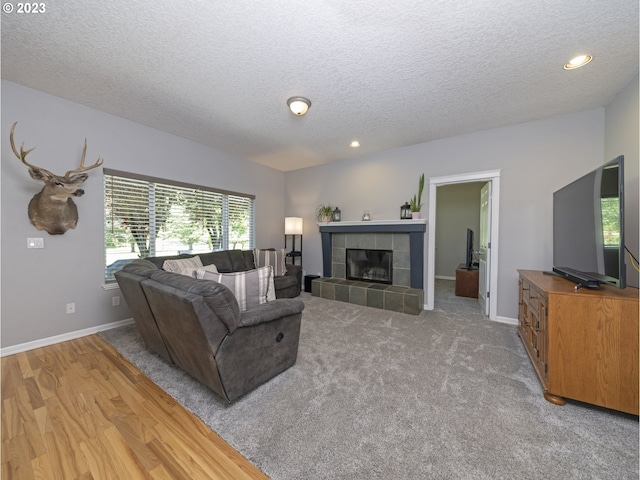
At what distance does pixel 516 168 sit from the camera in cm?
319

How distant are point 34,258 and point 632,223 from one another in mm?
5772

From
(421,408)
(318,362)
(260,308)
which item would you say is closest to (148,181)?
(260,308)

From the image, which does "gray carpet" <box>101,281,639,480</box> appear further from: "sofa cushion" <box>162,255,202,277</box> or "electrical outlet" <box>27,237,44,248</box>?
"electrical outlet" <box>27,237,44,248</box>

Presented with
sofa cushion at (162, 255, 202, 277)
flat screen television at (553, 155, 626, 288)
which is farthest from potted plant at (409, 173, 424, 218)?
sofa cushion at (162, 255, 202, 277)

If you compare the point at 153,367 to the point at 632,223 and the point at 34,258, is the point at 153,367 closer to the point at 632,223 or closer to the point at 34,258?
the point at 34,258

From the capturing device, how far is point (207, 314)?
146cm

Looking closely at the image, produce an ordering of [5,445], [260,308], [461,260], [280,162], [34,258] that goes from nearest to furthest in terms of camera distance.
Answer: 1. [5,445]
2. [260,308]
3. [34,258]
4. [280,162]
5. [461,260]

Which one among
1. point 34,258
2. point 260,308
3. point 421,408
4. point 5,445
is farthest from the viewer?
point 34,258

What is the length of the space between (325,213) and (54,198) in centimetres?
363

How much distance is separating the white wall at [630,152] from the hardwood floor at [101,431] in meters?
3.42

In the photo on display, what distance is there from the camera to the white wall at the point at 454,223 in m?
5.92

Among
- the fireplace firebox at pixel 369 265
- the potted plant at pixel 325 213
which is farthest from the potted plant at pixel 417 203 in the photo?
the potted plant at pixel 325 213

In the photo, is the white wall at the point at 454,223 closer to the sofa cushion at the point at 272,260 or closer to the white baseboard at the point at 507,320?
the white baseboard at the point at 507,320

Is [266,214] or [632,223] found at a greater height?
[266,214]
